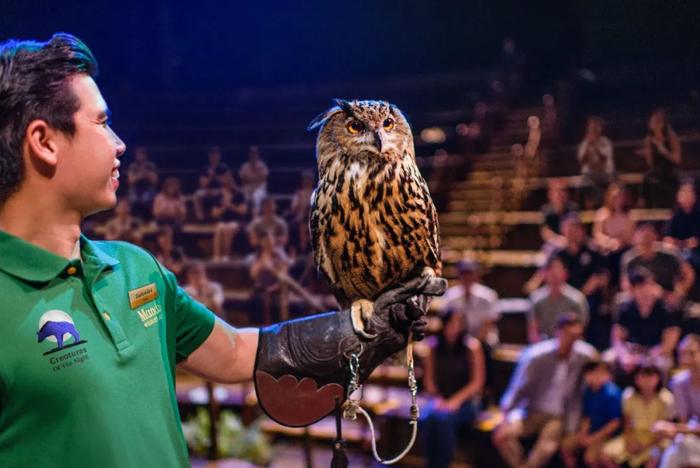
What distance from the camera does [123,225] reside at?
150 inches

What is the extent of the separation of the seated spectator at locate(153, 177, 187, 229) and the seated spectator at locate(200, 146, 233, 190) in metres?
0.14

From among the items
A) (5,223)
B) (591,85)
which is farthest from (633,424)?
(5,223)

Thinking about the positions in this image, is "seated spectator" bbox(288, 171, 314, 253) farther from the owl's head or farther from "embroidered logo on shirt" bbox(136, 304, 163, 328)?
"embroidered logo on shirt" bbox(136, 304, 163, 328)

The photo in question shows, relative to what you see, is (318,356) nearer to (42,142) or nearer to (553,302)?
(42,142)

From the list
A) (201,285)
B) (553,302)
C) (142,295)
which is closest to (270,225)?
(201,285)

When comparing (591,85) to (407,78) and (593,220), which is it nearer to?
(593,220)

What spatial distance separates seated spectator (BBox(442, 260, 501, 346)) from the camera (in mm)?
4180

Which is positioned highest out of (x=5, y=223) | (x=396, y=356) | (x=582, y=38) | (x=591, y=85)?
(x=582, y=38)

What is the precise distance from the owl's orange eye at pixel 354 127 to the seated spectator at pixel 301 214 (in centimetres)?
201

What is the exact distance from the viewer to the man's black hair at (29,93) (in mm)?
1104

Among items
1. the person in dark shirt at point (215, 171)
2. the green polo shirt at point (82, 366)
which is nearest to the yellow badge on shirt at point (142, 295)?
the green polo shirt at point (82, 366)

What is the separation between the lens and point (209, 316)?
1423 mm

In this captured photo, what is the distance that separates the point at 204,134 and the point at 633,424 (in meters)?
2.59

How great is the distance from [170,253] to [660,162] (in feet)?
8.10
